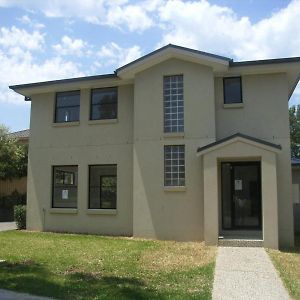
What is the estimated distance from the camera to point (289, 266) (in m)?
10.9

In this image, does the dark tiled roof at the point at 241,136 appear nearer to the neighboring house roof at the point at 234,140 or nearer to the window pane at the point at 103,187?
the neighboring house roof at the point at 234,140

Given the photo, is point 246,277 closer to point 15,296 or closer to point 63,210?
point 15,296

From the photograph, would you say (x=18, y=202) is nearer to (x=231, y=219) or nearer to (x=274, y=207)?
(x=231, y=219)

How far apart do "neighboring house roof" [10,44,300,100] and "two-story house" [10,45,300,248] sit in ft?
0.13

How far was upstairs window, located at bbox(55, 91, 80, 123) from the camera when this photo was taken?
61.0 ft

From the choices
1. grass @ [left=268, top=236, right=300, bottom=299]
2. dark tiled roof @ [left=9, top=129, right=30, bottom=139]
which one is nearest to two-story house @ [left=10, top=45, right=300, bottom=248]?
grass @ [left=268, top=236, right=300, bottom=299]

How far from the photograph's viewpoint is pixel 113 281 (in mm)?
8844

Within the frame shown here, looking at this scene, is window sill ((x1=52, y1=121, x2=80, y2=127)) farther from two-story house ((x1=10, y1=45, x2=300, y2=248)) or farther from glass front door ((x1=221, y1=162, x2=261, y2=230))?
glass front door ((x1=221, y1=162, x2=261, y2=230))

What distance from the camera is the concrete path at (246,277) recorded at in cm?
799

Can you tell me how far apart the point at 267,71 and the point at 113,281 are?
33.9 feet

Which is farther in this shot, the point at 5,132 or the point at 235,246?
the point at 5,132

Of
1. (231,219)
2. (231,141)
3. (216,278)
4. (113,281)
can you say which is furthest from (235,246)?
(113,281)

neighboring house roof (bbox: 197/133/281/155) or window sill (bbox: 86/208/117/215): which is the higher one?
neighboring house roof (bbox: 197/133/281/155)

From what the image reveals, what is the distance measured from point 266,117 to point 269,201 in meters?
3.47
